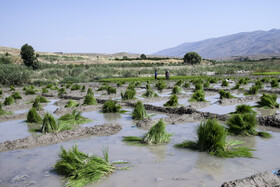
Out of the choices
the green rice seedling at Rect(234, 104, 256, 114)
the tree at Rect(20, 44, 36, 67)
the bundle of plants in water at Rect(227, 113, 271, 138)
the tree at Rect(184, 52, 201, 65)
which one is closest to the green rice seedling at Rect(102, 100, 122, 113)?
the green rice seedling at Rect(234, 104, 256, 114)

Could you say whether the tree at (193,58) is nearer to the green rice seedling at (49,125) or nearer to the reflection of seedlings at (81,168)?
the green rice seedling at (49,125)

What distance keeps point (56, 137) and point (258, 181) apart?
4448 millimetres

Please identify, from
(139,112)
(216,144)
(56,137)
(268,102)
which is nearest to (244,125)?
(216,144)

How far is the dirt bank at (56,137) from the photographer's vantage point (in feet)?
20.0

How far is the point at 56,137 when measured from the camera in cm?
659

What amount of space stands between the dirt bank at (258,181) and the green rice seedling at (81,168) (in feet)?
5.69

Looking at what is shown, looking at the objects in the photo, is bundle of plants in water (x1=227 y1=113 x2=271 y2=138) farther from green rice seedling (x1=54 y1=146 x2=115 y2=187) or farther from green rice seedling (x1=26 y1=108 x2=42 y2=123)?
green rice seedling (x1=26 y1=108 x2=42 y2=123)

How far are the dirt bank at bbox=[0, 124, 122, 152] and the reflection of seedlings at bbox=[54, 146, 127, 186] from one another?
6.05 ft

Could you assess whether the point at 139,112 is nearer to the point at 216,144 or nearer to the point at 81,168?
the point at 216,144


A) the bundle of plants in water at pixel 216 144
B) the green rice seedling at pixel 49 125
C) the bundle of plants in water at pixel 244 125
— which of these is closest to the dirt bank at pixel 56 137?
the green rice seedling at pixel 49 125

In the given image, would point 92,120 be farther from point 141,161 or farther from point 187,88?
point 187,88

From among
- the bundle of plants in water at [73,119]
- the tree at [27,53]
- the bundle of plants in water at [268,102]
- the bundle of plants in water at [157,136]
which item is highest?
the tree at [27,53]

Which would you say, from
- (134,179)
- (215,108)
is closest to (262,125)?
(215,108)

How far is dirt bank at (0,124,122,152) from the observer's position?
20.0ft
